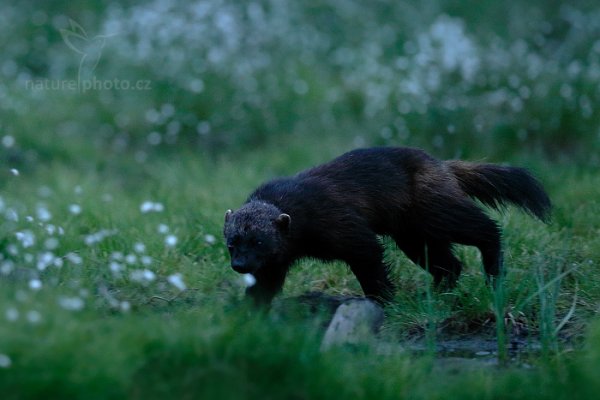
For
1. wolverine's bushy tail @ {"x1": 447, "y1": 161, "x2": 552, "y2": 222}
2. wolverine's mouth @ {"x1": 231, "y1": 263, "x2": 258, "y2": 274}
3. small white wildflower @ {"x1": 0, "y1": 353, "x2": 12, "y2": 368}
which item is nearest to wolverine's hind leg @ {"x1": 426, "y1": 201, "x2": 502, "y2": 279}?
wolverine's bushy tail @ {"x1": 447, "y1": 161, "x2": 552, "y2": 222}

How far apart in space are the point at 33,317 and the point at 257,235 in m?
1.68

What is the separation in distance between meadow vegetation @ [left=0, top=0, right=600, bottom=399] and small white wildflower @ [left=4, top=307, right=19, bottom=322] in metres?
0.03

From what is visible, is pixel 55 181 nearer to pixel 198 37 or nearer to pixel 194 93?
pixel 194 93

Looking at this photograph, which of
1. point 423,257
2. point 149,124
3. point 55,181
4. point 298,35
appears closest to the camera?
point 423,257

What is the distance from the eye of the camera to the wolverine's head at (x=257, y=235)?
496cm

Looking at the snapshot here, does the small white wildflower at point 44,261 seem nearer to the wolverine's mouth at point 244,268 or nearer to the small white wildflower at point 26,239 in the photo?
the small white wildflower at point 26,239

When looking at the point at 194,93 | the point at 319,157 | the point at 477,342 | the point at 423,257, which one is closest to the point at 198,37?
the point at 194,93

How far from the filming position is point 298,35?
1110 cm

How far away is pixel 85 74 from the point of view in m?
10.4

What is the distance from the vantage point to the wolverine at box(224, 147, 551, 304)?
5031 millimetres

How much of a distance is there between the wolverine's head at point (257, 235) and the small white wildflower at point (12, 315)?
1.56 metres

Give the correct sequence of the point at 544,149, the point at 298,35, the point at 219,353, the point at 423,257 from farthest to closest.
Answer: the point at 298,35 < the point at 544,149 < the point at 423,257 < the point at 219,353

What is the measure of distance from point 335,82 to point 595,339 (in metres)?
6.69

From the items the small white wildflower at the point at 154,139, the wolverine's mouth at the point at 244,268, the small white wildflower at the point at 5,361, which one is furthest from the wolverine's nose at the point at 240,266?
the small white wildflower at the point at 154,139
